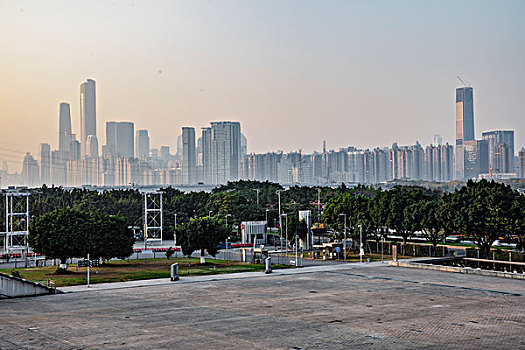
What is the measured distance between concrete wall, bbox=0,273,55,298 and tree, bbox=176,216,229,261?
17.2 metres

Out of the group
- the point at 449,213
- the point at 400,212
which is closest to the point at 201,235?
the point at 400,212

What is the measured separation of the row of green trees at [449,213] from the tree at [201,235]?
51.9ft

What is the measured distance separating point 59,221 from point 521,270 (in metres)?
33.2

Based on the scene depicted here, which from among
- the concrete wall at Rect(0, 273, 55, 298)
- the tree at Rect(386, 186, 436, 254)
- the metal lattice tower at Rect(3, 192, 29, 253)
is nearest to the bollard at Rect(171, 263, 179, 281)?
the concrete wall at Rect(0, 273, 55, 298)

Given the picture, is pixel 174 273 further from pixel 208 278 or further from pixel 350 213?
pixel 350 213

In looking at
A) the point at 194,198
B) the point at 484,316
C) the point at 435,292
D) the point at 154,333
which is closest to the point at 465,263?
the point at 435,292

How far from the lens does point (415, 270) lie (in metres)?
41.3

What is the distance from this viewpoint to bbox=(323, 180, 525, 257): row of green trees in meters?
47.9

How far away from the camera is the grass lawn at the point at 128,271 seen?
124ft

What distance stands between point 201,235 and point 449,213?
2085 cm

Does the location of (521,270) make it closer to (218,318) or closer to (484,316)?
(484,316)

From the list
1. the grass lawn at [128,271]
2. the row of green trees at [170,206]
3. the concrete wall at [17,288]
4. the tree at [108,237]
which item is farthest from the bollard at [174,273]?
the row of green trees at [170,206]

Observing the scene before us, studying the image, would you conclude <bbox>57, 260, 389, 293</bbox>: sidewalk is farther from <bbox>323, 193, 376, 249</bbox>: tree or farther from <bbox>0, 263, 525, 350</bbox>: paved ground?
<bbox>323, 193, 376, 249</bbox>: tree

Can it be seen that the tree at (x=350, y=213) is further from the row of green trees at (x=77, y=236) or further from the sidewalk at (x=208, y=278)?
the row of green trees at (x=77, y=236)
